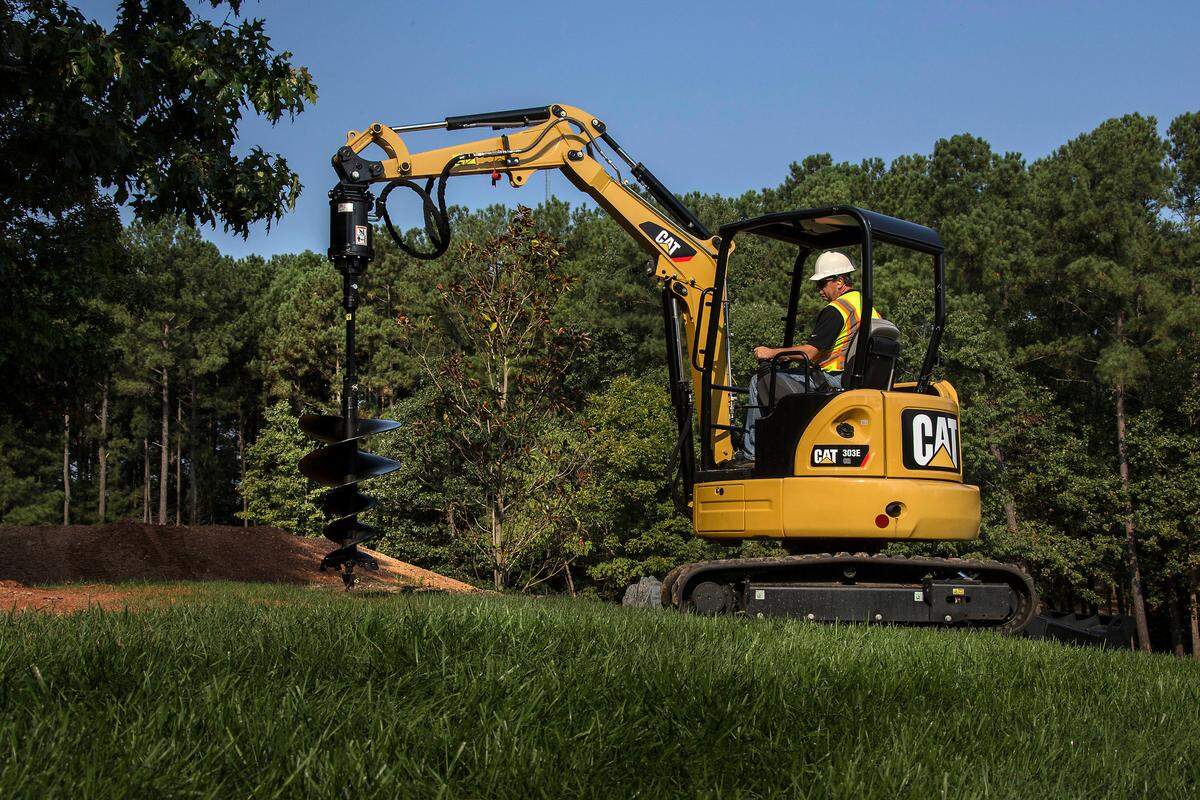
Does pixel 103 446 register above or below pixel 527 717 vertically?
above

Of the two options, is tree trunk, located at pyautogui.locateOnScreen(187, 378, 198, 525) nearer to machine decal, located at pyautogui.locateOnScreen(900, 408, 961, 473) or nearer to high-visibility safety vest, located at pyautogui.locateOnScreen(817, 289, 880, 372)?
high-visibility safety vest, located at pyautogui.locateOnScreen(817, 289, 880, 372)

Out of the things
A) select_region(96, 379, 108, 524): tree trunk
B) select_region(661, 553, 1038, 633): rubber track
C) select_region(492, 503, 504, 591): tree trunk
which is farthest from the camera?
select_region(96, 379, 108, 524): tree trunk

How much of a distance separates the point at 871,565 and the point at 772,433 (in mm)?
1718

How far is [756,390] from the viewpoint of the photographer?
9.16m

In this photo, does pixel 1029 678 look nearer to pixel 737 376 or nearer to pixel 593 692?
pixel 593 692

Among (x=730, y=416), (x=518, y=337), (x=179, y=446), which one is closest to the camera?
(x=730, y=416)

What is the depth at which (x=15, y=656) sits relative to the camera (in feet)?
11.0

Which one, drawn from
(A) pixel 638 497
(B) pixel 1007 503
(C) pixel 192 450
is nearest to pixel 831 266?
(A) pixel 638 497

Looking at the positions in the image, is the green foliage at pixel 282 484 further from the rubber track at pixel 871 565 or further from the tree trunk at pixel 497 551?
the rubber track at pixel 871 565

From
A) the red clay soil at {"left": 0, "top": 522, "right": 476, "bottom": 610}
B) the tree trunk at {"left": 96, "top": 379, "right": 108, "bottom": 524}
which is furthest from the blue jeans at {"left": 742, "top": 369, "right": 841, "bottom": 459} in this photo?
the tree trunk at {"left": 96, "top": 379, "right": 108, "bottom": 524}

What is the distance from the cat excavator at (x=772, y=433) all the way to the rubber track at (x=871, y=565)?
2 cm

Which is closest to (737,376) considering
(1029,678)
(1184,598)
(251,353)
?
(1184,598)

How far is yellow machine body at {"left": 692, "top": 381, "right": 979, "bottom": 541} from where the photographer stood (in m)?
8.48

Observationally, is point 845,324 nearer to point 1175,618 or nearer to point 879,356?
point 879,356
